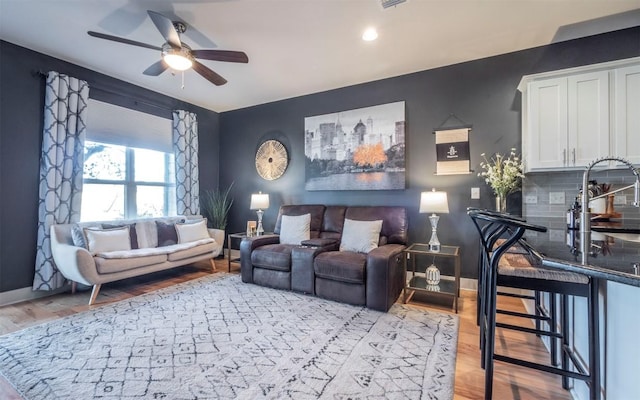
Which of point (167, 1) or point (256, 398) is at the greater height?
point (167, 1)

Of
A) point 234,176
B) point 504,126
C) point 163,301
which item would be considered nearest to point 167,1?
point 163,301

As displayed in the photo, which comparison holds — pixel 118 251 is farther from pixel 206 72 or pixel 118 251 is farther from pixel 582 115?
pixel 582 115

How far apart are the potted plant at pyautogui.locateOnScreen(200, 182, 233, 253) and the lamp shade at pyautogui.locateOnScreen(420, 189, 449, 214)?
140 inches

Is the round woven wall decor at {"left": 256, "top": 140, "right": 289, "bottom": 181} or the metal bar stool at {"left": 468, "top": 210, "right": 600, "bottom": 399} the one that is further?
the round woven wall decor at {"left": 256, "top": 140, "right": 289, "bottom": 181}

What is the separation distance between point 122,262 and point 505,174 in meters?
4.36

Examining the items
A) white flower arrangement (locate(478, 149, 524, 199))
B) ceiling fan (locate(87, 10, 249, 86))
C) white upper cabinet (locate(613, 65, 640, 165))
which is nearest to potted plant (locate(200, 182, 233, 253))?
ceiling fan (locate(87, 10, 249, 86))

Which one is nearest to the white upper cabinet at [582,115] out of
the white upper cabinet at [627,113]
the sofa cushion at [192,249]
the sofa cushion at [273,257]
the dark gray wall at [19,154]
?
the white upper cabinet at [627,113]

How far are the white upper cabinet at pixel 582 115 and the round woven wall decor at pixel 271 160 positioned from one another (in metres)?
3.34

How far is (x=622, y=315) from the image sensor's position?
44.8 inches

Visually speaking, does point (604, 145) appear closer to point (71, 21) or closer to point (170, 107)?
point (71, 21)

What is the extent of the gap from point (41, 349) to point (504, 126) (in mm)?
4777

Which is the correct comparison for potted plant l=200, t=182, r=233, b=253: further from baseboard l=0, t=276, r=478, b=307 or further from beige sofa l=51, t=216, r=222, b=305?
baseboard l=0, t=276, r=478, b=307

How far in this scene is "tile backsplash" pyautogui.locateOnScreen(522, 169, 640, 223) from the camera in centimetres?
265

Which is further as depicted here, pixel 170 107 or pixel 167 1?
pixel 170 107
